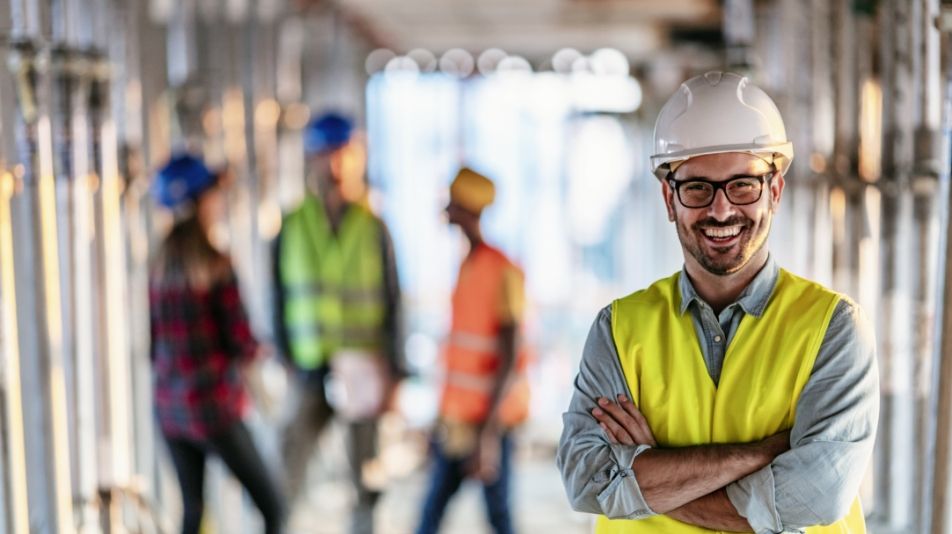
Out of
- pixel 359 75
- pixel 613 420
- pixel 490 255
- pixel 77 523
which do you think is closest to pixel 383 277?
pixel 490 255

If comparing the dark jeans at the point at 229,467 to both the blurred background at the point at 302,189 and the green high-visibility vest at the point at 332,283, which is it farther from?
the green high-visibility vest at the point at 332,283

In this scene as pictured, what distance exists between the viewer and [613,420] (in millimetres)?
2436

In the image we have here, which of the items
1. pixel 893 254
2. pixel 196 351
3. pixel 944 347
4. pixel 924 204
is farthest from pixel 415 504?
pixel 944 347

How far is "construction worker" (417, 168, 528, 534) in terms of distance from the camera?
4883 mm

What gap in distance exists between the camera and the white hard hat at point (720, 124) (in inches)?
94.6

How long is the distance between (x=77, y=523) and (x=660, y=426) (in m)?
2.64

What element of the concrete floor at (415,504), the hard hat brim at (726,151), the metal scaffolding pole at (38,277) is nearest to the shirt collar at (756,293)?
the hard hat brim at (726,151)

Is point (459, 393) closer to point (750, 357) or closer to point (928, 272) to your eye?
point (928, 272)

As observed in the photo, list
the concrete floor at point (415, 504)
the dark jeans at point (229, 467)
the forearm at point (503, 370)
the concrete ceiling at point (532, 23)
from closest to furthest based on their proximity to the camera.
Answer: the dark jeans at point (229, 467) < the forearm at point (503, 370) < the concrete floor at point (415, 504) < the concrete ceiling at point (532, 23)

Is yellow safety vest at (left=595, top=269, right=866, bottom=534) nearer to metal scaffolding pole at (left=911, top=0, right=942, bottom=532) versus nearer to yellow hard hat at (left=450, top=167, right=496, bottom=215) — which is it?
metal scaffolding pole at (left=911, top=0, right=942, bottom=532)

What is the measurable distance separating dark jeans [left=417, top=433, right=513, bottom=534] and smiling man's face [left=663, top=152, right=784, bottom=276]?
2734mm

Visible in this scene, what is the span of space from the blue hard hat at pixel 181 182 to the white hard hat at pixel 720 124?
2599 mm

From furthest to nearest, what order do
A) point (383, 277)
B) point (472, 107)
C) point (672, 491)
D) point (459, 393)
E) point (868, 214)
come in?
point (472, 107)
point (383, 277)
point (459, 393)
point (868, 214)
point (672, 491)

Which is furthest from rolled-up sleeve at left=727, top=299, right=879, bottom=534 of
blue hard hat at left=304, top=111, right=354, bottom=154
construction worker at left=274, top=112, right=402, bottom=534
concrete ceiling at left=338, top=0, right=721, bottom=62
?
concrete ceiling at left=338, top=0, right=721, bottom=62
